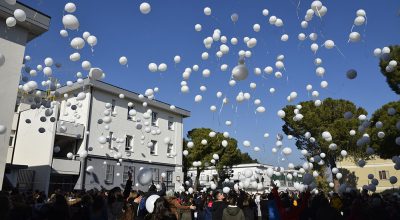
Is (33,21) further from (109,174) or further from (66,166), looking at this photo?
(109,174)

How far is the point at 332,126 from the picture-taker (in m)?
26.2

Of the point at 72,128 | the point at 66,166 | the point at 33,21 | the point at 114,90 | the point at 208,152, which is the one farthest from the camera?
the point at 208,152

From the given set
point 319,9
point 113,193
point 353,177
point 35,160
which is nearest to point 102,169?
point 35,160

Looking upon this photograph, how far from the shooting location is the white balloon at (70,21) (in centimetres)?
761

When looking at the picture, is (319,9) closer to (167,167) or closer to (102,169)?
(102,169)

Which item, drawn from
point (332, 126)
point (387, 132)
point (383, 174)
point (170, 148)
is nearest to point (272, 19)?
point (387, 132)

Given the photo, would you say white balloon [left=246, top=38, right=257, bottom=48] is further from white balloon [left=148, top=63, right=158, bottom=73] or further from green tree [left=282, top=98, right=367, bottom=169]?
green tree [left=282, top=98, right=367, bottom=169]

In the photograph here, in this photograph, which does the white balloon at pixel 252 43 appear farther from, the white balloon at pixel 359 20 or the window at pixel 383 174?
the window at pixel 383 174

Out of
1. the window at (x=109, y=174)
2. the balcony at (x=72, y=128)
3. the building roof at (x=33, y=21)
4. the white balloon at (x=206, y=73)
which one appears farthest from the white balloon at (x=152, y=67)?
the window at (x=109, y=174)

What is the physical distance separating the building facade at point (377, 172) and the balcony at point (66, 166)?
3263 cm

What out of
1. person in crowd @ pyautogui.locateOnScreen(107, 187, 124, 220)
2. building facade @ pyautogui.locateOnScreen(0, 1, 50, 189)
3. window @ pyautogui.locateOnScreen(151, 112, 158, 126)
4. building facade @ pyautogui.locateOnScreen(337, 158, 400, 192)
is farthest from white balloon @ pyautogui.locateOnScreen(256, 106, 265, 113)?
building facade @ pyautogui.locateOnScreen(337, 158, 400, 192)

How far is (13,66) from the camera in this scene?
13148mm

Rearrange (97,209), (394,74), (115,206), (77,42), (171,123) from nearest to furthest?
(97,209)
(115,206)
(77,42)
(394,74)
(171,123)

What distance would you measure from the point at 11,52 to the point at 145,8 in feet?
26.3
